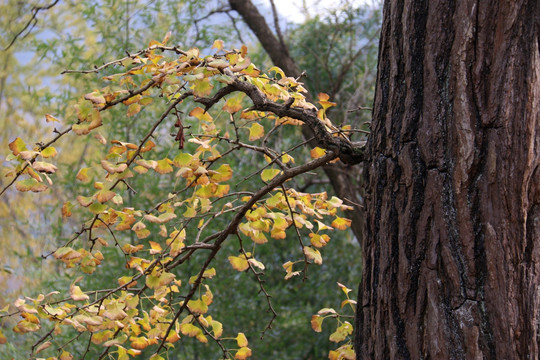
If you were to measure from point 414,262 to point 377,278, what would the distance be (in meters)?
0.09

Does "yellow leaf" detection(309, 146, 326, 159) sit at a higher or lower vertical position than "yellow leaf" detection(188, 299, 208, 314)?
higher

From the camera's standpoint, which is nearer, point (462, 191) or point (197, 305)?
point (462, 191)

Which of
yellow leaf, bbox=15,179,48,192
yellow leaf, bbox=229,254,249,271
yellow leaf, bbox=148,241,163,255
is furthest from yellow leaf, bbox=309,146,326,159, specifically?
yellow leaf, bbox=15,179,48,192

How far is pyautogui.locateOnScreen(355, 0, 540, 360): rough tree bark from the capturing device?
3.25 feet

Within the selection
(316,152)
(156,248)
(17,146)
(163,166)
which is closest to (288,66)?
(316,152)

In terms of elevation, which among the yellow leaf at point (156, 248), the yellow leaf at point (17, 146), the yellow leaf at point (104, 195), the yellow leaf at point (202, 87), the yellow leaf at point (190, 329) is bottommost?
the yellow leaf at point (190, 329)

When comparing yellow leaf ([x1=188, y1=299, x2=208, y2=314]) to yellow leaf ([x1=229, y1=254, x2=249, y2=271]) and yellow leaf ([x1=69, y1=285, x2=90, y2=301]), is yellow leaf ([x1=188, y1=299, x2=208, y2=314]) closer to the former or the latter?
yellow leaf ([x1=229, y1=254, x2=249, y2=271])

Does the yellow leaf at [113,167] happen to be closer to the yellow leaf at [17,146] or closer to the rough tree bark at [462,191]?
the yellow leaf at [17,146]

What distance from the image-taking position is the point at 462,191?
1025 millimetres

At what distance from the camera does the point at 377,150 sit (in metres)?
1.16

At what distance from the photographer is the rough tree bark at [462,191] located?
3.25ft

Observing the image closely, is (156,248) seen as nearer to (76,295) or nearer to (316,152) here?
(76,295)

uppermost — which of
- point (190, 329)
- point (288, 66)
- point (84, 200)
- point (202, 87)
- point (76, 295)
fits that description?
point (288, 66)

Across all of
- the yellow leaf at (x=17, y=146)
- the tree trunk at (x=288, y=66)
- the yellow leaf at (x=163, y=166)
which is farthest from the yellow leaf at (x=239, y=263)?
the tree trunk at (x=288, y=66)
